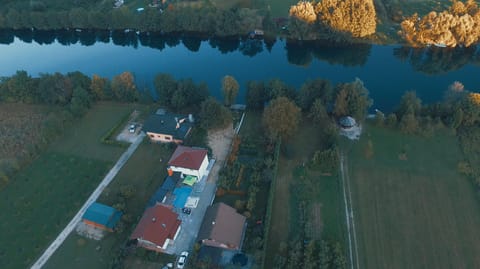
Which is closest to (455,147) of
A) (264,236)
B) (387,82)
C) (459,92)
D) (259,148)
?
(459,92)

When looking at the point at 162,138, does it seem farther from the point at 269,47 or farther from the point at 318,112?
the point at 269,47

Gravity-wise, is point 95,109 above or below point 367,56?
below

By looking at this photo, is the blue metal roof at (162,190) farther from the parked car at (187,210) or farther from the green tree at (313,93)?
the green tree at (313,93)

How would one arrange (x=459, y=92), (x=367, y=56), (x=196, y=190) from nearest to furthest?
1. (x=196, y=190)
2. (x=459, y=92)
3. (x=367, y=56)

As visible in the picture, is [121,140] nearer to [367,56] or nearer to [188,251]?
[188,251]

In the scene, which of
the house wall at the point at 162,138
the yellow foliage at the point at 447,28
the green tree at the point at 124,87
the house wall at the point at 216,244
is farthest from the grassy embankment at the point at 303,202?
the yellow foliage at the point at 447,28

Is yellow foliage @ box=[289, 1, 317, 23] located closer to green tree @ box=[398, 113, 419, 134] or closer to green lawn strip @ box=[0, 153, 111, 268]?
green tree @ box=[398, 113, 419, 134]

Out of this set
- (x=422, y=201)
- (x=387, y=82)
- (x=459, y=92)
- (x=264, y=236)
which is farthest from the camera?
(x=387, y=82)

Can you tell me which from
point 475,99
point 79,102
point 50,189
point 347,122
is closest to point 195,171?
point 50,189
